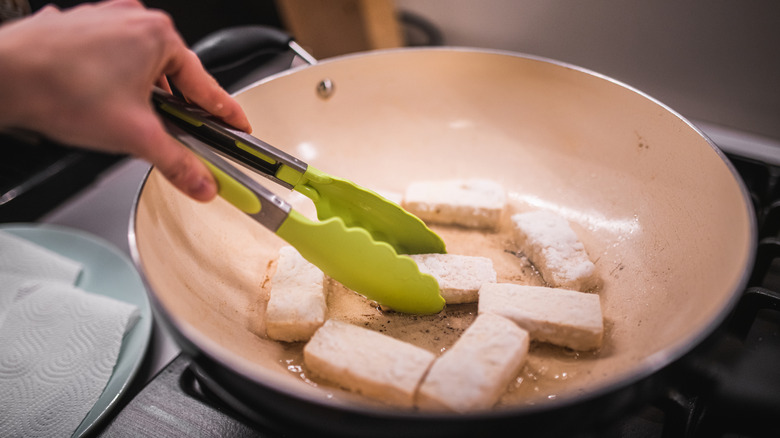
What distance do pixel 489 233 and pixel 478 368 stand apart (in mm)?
449

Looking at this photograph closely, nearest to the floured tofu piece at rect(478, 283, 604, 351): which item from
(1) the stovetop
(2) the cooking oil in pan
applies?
(2) the cooking oil in pan

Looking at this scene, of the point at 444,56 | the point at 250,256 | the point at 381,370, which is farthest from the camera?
the point at 444,56

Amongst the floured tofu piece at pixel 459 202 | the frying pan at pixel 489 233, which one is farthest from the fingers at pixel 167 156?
the floured tofu piece at pixel 459 202

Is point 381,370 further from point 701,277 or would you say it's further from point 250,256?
point 701,277

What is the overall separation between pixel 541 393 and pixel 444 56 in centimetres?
84

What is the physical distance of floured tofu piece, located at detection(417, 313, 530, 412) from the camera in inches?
28.0

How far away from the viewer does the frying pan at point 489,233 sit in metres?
0.62

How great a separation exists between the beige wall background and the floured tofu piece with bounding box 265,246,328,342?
1.09 meters

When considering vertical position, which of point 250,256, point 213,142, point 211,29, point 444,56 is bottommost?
point 250,256

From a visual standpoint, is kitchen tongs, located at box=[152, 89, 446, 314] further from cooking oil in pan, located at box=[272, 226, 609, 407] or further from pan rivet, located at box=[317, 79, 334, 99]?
pan rivet, located at box=[317, 79, 334, 99]

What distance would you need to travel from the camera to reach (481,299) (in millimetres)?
887

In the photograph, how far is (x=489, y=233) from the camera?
1.14 metres

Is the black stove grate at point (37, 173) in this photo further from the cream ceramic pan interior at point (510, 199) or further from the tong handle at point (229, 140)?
the tong handle at point (229, 140)

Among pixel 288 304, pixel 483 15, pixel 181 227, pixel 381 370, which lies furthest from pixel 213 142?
pixel 483 15
